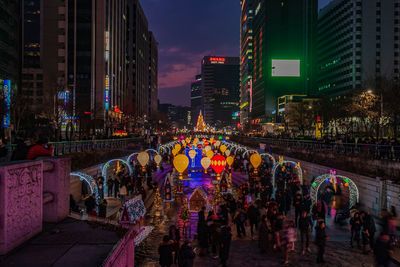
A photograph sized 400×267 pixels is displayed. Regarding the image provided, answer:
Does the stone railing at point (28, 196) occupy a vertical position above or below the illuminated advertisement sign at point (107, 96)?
below

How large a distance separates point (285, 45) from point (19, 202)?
148 meters

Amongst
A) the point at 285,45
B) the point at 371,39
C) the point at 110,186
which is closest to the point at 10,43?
the point at 110,186

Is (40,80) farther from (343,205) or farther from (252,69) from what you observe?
(252,69)

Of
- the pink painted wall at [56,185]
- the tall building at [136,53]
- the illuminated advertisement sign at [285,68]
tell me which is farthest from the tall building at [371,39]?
the pink painted wall at [56,185]

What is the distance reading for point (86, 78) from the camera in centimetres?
7069

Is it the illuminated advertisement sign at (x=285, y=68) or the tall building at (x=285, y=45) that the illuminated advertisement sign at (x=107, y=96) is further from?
the tall building at (x=285, y=45)

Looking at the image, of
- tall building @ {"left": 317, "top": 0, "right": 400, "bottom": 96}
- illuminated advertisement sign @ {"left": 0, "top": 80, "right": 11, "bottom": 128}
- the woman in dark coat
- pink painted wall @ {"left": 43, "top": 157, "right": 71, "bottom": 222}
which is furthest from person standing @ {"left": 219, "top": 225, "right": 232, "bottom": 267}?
tall building @ {"left": 317, "top": 0, "right": 400, "bottom": 96}

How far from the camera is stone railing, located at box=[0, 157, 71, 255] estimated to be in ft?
11.2

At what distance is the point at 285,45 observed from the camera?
140 meters

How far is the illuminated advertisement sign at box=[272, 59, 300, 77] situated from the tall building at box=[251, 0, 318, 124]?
540 cm

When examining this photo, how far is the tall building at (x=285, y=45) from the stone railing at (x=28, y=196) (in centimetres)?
13377

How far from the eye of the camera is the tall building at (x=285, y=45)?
139 m

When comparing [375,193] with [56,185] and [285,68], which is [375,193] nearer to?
[56,185]

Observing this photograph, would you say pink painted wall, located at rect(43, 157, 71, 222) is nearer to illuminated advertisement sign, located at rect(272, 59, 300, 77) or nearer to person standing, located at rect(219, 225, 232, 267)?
person standing, located at rect(219, 225, 232, 267)
